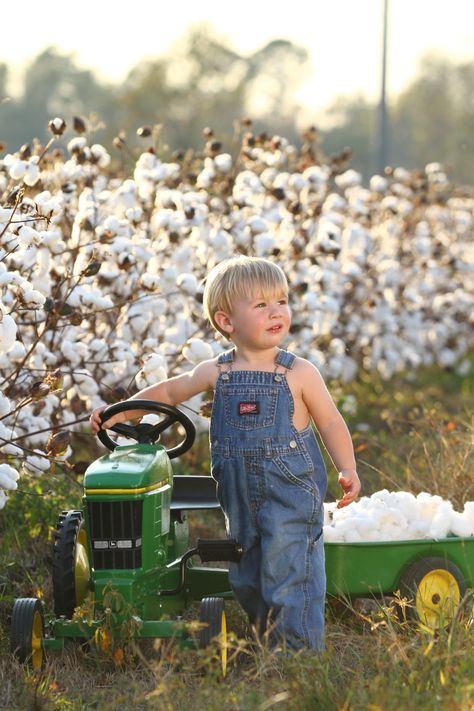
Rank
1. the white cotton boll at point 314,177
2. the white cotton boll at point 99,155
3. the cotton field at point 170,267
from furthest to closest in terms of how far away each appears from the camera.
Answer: the white cotton boll at point 314,177 → the white cotton boll at point 99,155 → the cotton field at point 170,267

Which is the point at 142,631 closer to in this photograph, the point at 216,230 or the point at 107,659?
the point at 107,659

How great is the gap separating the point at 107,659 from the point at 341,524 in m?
0.98

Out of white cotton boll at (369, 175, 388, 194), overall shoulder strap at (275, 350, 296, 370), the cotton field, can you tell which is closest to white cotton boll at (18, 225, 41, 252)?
the cotton field

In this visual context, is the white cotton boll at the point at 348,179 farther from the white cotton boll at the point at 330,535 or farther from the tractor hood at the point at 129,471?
the tractor hood at the point at 129,471

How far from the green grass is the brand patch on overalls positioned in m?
0.69

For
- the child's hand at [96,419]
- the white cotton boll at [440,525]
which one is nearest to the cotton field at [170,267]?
the child's hand at [96,419]

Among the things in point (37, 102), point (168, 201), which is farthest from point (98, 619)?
point (37, 102)

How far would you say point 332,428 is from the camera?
12.3ft

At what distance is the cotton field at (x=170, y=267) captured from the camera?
4648 mm

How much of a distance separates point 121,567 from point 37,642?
0.33 meters

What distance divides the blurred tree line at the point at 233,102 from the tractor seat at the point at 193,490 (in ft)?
18.0

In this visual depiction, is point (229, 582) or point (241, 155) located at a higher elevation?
point (241, 155)

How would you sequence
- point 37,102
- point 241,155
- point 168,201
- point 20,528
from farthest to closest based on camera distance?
point 37,102 < point 241,155 < point 168,201 < point 20,528

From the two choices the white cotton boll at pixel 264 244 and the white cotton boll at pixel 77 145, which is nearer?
the white cotton boll at pixel 77 145
